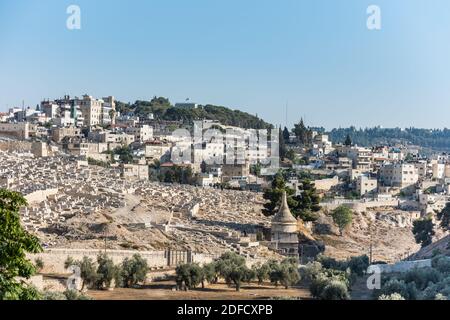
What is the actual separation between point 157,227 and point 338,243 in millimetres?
9391

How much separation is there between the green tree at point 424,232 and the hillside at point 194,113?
37.2 meters

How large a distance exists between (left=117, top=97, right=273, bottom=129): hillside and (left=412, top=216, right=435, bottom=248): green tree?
122ft

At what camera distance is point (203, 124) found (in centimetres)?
6272

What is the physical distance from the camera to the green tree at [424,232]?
30.6 m

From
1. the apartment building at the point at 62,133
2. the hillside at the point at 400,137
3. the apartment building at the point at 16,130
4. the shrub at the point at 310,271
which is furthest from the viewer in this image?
the hillside at the point at 400,137

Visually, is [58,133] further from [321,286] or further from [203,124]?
[321,286]

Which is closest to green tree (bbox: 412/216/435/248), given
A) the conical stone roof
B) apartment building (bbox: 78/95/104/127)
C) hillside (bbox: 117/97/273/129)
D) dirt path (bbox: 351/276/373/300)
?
the conical stone roof

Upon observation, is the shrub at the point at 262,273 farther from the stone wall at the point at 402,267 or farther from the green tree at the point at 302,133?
the green tree at the point at 302,133

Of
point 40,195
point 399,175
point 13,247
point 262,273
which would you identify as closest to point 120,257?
point 262,273

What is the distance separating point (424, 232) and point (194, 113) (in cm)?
4018

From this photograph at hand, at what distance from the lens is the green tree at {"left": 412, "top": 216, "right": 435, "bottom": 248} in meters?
30.6

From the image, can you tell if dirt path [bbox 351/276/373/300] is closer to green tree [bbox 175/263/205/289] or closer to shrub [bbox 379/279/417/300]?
shrub [bbox 379/279/417/300]

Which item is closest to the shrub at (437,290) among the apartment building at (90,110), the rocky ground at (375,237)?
the rocky ground at (375,237)

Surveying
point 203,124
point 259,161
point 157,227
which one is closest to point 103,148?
point 259,161
